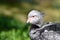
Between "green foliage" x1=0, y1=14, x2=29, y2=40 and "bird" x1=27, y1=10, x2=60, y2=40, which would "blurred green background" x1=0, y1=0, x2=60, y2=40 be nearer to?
"green foliage" x1=0, y1=14, x2=29, y2=40

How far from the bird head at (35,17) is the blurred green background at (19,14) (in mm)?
946

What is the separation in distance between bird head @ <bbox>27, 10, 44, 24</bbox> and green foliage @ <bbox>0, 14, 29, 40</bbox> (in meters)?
0.97

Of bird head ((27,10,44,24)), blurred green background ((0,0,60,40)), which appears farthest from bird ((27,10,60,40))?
blurred green background ((0,0,60,40))

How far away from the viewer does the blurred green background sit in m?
5.23

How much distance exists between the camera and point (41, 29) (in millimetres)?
3980

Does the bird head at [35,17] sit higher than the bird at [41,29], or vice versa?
the bird head at [35,17]

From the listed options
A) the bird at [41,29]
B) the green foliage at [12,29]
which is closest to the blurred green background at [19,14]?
the green foliage at [12,29]

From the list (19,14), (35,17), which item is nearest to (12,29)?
(19,14)

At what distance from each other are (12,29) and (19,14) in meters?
1.18

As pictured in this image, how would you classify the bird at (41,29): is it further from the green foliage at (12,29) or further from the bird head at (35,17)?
the green foliage at (12,29)

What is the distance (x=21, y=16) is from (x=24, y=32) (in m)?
1.26

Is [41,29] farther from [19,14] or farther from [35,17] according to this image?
[19,14]

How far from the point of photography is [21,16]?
257 inches

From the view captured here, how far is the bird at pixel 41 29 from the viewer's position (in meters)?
3.83
